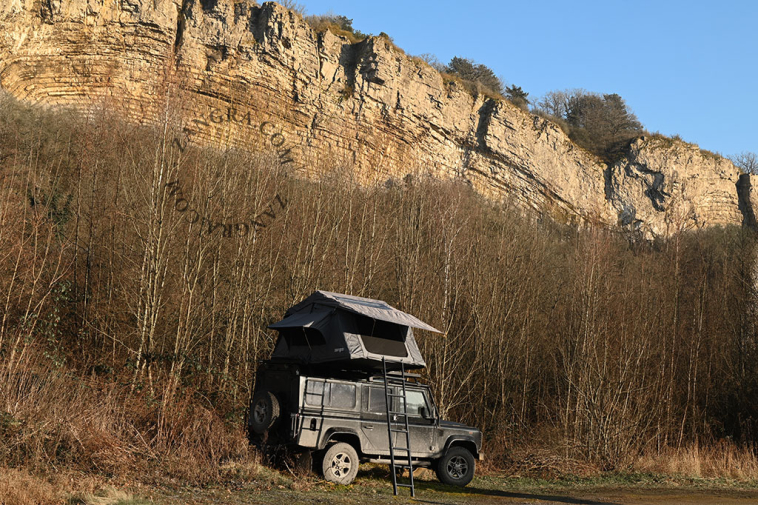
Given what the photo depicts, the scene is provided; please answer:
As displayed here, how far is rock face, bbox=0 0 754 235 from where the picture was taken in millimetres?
28656

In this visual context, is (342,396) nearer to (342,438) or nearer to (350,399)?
(350,399)

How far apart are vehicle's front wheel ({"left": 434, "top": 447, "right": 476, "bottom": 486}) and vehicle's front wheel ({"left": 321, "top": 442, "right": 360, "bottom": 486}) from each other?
1.81 m

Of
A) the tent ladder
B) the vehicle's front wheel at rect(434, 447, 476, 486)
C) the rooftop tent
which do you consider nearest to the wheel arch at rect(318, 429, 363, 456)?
the tent ladder

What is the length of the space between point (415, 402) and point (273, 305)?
8926mm

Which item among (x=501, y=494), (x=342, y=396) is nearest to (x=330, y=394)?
(x=342, y=396)

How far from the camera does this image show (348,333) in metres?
10.1

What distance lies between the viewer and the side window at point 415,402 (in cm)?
1064

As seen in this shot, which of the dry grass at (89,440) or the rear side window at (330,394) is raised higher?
the rear side window at (330,394)

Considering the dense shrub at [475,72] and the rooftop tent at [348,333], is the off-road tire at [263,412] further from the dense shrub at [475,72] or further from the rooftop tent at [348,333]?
the dense shrub at [475,72]

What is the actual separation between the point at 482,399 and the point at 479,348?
1692 mm

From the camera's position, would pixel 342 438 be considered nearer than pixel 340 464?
No

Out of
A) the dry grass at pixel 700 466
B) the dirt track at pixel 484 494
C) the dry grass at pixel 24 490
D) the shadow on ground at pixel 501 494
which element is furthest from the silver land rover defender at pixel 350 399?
the dry grass at pixel 700 466

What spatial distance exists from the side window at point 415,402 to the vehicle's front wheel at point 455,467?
0.92 metres

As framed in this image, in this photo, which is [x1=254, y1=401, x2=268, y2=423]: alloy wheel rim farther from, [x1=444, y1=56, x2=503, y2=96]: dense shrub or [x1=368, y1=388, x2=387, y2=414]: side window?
[x1=444, y1=56, x2=503, y2=96]: dense shrub
